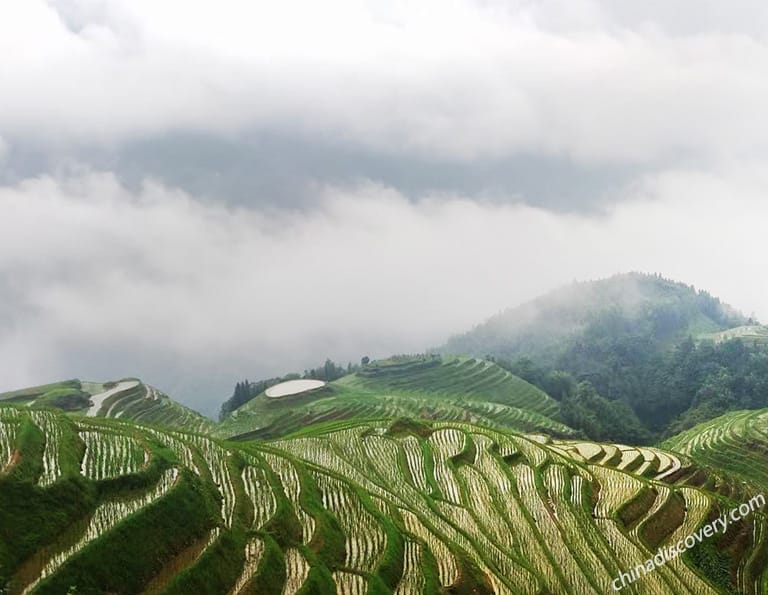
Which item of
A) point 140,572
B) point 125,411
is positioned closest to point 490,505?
point 140,572

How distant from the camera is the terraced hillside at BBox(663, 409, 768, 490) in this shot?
5319 centimetres

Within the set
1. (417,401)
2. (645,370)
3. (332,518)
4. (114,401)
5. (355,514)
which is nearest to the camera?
(332,518)

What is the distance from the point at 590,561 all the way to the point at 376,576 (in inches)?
424

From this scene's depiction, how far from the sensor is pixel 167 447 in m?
25.8

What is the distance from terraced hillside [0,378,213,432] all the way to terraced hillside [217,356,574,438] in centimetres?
524

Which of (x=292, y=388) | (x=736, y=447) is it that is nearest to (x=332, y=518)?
(x=736, y=447)

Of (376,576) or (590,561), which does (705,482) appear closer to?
(590,561)

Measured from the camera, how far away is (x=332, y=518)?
2352 cm

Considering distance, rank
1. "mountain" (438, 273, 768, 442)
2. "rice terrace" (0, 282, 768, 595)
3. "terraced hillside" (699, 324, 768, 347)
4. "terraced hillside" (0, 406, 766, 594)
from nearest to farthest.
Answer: "terraced hillside" (0, 406, 766, 594), "rice terrace" (0, 282, 768, 595), "mountain" (438, 273, 768, 442), "terraced hillside" (699, 324, 768, 347)

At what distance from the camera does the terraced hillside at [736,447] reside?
175ft

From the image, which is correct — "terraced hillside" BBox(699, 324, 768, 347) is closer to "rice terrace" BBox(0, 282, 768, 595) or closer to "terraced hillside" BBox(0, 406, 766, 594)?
"rice terrace" BBox(0, 282, 768, 595)

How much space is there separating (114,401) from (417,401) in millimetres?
40113

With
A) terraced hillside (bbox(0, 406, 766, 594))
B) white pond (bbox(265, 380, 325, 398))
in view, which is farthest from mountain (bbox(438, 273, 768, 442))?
terraced hillside (bbox(0, 406, 766, 594))

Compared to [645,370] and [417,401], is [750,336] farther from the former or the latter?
[417,401]
